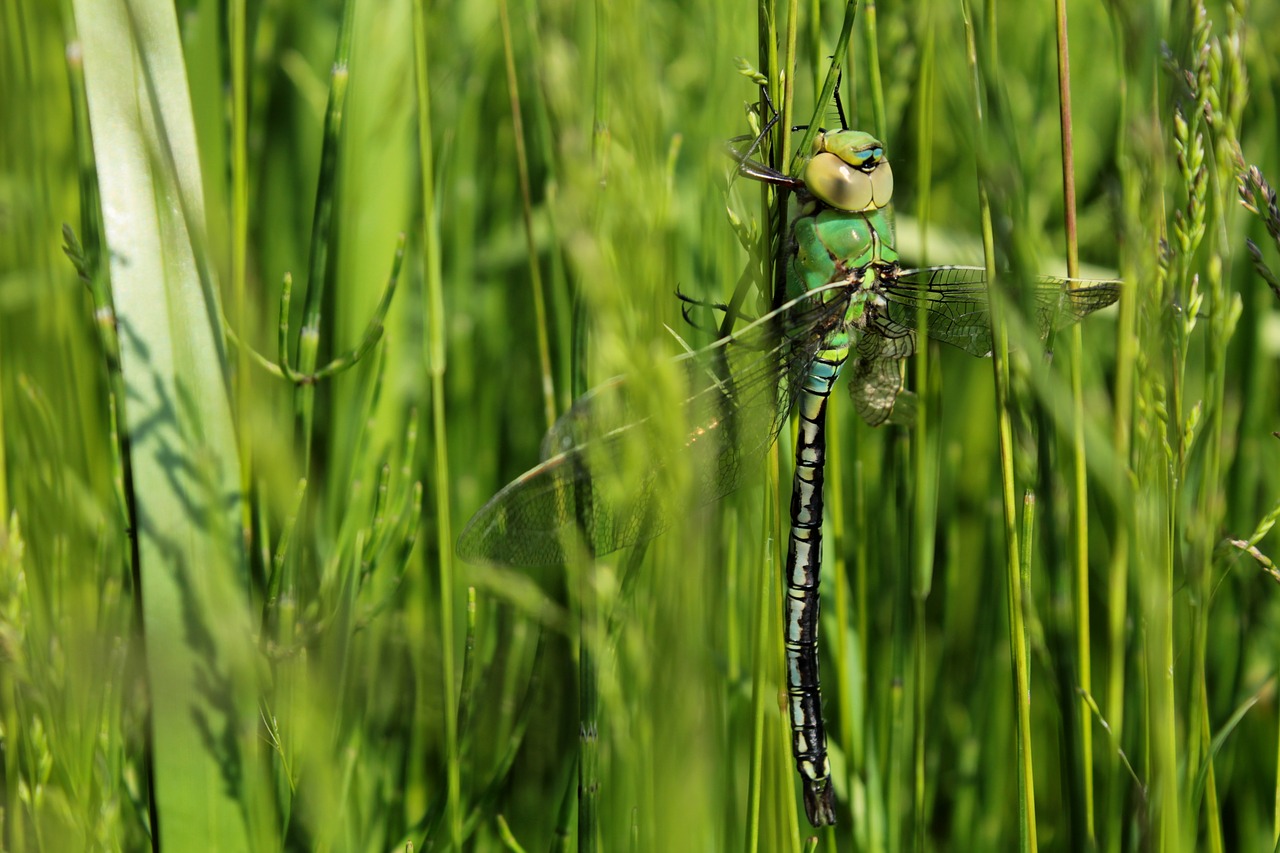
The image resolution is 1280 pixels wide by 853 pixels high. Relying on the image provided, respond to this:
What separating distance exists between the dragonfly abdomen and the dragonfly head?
0.19 m

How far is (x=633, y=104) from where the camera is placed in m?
0.43

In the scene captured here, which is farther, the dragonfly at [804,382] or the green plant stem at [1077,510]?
the dragonfly at [804,382]

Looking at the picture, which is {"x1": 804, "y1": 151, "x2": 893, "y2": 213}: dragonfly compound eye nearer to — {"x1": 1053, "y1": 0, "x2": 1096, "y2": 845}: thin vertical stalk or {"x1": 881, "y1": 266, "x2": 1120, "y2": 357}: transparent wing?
{"x1": 881, "y1": 266, "x2": 1120, "y2": 357}: transparent wing

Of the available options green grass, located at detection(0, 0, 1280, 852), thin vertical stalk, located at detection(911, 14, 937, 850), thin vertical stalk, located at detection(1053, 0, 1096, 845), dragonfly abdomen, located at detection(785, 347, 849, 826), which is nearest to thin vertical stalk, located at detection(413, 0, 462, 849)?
green grass, located at detection(0, 0, 1280, 852)

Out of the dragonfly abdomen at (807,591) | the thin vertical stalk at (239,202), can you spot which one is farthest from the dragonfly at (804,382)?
the thin vertical stalk at (239,202)

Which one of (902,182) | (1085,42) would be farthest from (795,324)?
(1085,42)

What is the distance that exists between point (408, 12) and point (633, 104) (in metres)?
1.00

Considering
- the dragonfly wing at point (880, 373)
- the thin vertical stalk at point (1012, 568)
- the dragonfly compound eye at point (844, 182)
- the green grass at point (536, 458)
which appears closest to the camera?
the green grass at point (536, 458)

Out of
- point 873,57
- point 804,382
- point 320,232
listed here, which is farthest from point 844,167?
point 320,232

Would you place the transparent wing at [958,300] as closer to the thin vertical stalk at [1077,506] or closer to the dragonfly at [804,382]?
the dragonfly at [804,382]

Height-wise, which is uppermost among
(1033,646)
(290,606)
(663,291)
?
(663,291)

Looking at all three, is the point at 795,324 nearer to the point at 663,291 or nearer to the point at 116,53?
the point at 663,291

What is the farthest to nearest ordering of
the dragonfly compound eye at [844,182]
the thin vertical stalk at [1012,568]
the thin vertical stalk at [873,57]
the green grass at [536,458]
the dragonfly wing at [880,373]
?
the dragonfly wing at [880,373] → the dragonfly compound eye at [844,182] → the thin vertical stalk at [873,57] → the thin vertical stalk at [1012,568] → the green grass at [536,458]

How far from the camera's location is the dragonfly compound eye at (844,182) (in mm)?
922
